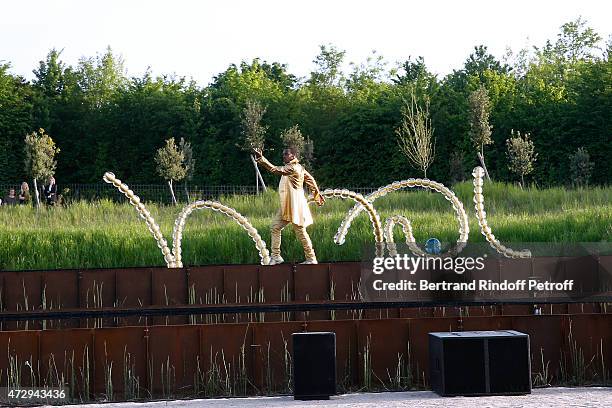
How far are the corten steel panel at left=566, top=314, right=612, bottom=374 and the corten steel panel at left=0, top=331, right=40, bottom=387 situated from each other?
675 cm

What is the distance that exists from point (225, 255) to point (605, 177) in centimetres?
1943

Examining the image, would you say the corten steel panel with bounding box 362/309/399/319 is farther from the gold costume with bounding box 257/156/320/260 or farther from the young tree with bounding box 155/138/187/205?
the young tree with bounding box 155/138/187/205

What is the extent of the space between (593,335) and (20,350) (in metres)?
7.24

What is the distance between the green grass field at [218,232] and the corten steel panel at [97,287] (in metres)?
4.24

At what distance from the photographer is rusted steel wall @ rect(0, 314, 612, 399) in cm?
1342

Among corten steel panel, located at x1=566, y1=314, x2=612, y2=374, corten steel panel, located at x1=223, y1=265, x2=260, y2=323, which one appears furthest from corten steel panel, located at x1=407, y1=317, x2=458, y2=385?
corten steel panel, located at x1=223, y1=265, x2=260, y2=323

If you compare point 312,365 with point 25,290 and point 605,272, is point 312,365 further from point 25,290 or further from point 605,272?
point 605,272

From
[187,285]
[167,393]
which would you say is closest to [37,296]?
[187,285]

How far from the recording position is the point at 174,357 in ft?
44.5

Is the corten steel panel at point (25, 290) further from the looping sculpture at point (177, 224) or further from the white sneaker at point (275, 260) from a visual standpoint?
the white sneaker at point (275, 260)

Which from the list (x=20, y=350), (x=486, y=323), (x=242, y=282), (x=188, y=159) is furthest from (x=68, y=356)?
(x=188, y=159)

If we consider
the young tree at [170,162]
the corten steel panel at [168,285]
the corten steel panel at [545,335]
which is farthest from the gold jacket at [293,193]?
the young tree at [170,162]

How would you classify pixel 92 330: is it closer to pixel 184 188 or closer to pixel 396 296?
pixel 396 296

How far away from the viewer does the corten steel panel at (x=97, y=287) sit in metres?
21.0
